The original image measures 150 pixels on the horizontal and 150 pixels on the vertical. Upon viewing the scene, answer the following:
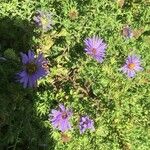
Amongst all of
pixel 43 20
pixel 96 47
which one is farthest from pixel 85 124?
pixel 43 20

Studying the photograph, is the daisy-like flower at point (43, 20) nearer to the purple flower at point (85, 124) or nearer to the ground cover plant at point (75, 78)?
the ground cover plant at point (75, 78)

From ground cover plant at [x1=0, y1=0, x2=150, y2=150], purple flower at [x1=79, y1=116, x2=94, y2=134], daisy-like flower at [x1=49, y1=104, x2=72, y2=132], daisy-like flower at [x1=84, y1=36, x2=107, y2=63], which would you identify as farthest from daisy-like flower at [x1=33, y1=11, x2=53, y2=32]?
purple flower at [x1=79, y1=116, x2=94, y2=134]

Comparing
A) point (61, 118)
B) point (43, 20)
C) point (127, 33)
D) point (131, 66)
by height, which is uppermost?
point (127, 33)

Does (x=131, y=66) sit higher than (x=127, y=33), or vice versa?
(x=127, y=33)

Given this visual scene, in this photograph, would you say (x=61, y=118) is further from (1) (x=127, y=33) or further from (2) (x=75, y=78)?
(1) (x=127, y=33)

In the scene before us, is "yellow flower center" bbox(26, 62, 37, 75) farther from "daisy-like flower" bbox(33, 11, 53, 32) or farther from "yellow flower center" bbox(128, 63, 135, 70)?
"yellow flower center" bbox(128, 63, 135, 70)

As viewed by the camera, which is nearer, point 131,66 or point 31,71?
point 31,71

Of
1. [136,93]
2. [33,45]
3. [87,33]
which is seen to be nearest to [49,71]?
[33,45]
